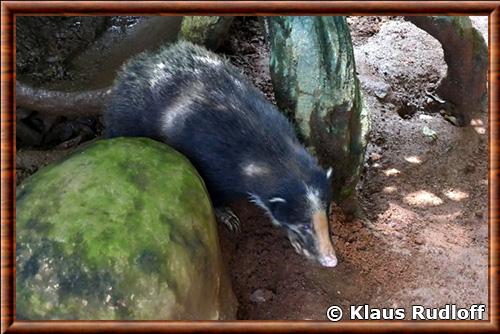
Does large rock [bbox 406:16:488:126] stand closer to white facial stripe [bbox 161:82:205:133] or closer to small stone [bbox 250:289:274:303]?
white facial stripe [bbox 161:82:205:133]

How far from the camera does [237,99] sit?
14.2 feet

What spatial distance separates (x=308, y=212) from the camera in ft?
12.8

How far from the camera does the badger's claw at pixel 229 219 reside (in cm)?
439

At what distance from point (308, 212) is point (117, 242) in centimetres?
133

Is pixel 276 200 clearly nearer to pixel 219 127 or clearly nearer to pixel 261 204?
pixel 261 204

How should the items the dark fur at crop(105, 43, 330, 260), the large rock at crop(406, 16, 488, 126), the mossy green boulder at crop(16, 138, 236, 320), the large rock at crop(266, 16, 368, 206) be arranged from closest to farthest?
1. the mossy green boulder at crop(16, 138, 236, 320)
2. the dark fur at crop(105, 43, 330, 260)
3. the large rock at crop(266, 16, 368, 206)
4. the large rock at crop(406, 16, 488, 126)

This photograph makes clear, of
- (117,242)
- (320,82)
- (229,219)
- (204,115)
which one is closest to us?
(117,242)

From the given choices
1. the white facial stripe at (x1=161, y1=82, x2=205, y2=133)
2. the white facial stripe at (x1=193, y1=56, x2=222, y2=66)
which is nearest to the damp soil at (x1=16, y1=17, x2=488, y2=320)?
the white facial stripe at (x1=161, y1=82, x2=205, y2=133)

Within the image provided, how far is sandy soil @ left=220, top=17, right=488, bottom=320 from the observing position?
3.91 metres

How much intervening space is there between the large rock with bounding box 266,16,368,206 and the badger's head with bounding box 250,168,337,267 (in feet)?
1.37

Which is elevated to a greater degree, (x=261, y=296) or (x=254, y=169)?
(x=254, y=169)

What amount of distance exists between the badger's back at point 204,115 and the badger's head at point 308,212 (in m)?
0.19

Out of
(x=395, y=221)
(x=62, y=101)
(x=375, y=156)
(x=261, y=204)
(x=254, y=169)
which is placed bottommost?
(x=395, y=221)

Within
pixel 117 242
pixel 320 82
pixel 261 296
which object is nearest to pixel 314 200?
pixel 261 296
